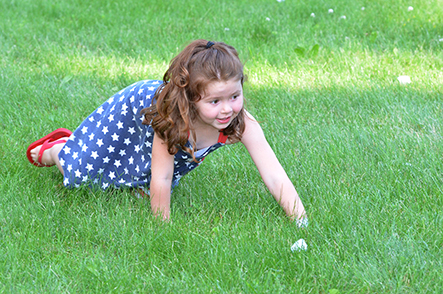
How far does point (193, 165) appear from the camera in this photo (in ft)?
8.67

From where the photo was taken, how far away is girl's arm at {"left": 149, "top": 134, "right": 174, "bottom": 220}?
2.36 meters

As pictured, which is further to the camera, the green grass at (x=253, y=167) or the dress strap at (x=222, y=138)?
the dress strap at (x=222, y=138)

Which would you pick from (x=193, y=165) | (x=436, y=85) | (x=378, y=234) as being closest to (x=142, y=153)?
(x=193, y=165)

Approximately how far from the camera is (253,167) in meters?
2.96

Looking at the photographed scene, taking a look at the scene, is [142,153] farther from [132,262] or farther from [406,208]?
[406,208]

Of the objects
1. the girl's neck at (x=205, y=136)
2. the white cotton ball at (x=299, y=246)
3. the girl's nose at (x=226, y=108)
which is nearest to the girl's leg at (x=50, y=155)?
the girl's neck at (x=205, y=136)

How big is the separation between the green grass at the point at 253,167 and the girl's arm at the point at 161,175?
9 centimetres

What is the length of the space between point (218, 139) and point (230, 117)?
0.88 feet

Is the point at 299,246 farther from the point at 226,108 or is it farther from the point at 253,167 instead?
the point at 253,167

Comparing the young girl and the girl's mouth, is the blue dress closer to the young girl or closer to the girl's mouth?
the young girl

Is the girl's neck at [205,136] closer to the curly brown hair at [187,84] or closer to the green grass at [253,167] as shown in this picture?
the curly brown hair at [187,84]

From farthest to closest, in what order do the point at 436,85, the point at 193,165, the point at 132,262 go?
the point at 436,85 → the point at 193,165 → the point at 132,262

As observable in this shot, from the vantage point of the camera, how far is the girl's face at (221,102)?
6.88 ft

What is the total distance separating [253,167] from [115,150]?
815 millimetres
